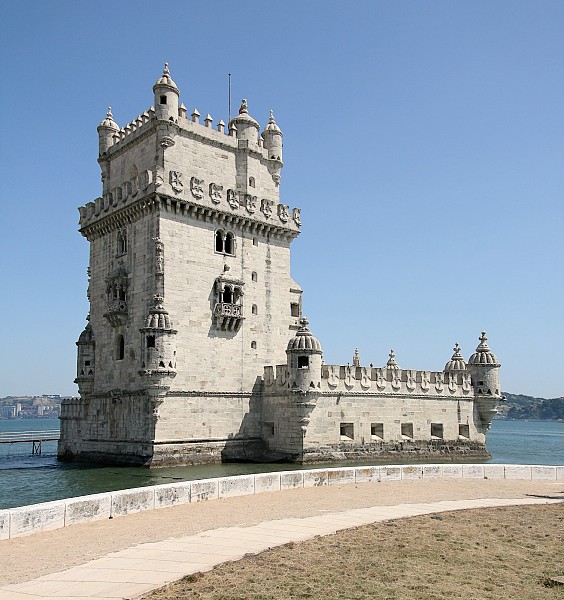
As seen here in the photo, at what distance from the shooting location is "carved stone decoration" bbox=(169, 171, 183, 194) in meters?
40.2

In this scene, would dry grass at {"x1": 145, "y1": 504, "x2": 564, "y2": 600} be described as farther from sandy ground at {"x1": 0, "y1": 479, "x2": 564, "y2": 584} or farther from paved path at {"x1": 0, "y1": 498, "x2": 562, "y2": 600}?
sandy ground at {"x1": 0, "y1": 479, "x2": 564, "y2": 584}

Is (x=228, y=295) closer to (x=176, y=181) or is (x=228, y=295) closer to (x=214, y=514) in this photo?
(x=176, y=181)

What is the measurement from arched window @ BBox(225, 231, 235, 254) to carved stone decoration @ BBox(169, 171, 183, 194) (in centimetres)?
466

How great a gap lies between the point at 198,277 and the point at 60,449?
1680 cm

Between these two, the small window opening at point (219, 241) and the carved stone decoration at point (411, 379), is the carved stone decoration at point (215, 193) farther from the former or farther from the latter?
the carved stone decoration at point (411, 379)

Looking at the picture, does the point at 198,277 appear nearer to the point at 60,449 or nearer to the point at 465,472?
the point at 60,449

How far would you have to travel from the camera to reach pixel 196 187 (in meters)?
41.2

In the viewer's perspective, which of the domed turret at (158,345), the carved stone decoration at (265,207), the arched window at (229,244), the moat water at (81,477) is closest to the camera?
the moat water at (81,477)

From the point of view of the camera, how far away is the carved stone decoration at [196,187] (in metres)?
41.0

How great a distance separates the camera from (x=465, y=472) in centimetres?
2572

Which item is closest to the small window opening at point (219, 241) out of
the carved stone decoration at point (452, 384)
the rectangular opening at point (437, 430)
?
the carved stone decoration at point (452, 384)

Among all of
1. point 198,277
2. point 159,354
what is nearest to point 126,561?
point 159,354

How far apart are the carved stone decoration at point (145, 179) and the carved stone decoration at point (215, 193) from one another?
3993 millimetres

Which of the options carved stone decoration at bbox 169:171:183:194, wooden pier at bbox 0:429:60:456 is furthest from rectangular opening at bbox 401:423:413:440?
wooden pier at bbox 0:429:60:456
